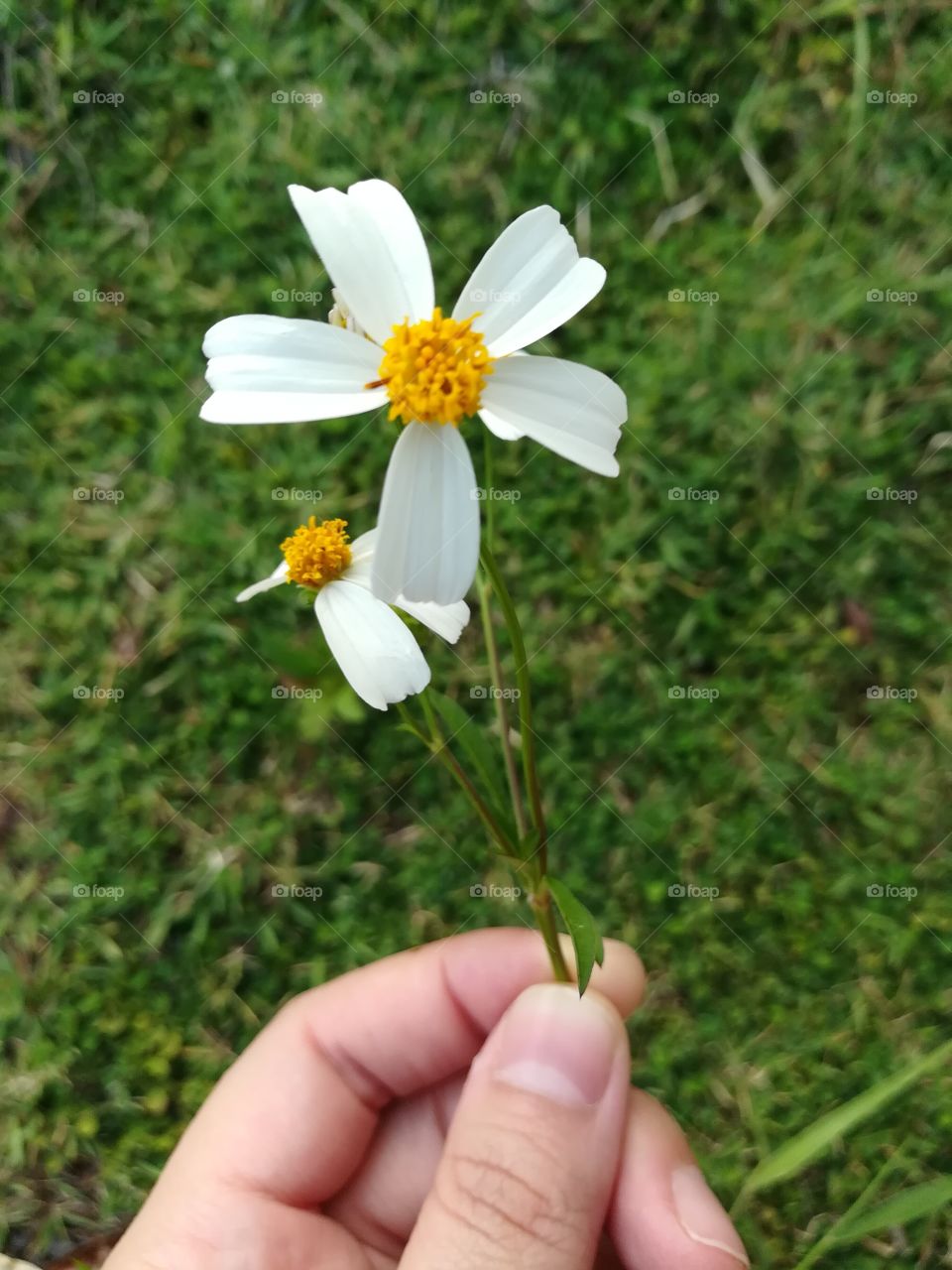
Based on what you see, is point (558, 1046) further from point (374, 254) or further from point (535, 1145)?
point (374, 254)

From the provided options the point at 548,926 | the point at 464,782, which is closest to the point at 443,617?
the point at 464,782

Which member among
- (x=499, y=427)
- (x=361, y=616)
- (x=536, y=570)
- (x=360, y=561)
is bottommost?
(x=361, y=616)

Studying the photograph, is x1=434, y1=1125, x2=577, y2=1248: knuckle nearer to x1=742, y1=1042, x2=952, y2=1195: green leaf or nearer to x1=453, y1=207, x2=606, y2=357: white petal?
x1=742, y1=1042, x2=952, y2=1195: green leaf

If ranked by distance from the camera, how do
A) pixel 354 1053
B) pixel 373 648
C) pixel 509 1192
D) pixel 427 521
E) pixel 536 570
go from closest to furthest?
pixel 427 521
pixel 373 648
pixel 509 1192
pixel 354 1053
pixel 536 570

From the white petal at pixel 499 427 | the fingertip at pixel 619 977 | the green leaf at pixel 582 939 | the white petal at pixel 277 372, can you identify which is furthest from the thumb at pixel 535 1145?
the white petal at pixel 277 372

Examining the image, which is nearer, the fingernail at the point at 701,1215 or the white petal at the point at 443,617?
the white petal at the point at 443,617

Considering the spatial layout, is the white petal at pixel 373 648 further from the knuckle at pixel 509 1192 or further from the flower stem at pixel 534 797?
the knuckle at pixel 509 1192

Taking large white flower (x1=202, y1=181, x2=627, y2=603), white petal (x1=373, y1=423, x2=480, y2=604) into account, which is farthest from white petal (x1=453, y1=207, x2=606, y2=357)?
white petal (x1=373, y1=423, x2=480, y2=604)

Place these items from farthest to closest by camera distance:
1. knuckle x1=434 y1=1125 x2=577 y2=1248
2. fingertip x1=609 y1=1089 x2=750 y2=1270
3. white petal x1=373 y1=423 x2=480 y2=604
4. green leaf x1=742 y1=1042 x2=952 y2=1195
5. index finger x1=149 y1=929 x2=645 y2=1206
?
index finger x1=149 y1=929 x2=645 y2=1206 < fingertip x1=609 y1=1089 x2=750 y2=1270 < green leaf x1=742 y1=1042 x2=952 y2=1195 < knuckle x1=434 y1=1125 x2=577 y2=1248 < white petal x1=373 y1=423 x2=480 y2=604
